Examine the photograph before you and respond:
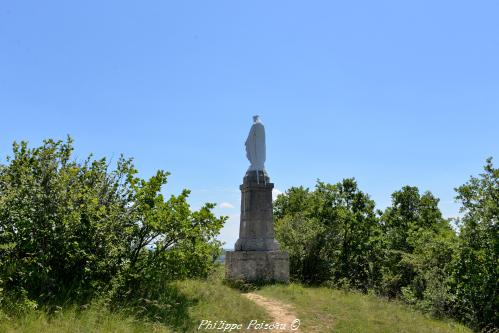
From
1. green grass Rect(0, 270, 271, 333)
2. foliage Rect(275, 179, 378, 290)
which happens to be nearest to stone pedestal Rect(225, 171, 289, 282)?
green grass Rect(0, 270, 271, 333)

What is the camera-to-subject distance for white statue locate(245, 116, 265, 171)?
1436 cm

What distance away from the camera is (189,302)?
345 inches

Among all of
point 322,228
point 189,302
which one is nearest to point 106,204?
point 189,302

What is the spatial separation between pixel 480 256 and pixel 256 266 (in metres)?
6.57

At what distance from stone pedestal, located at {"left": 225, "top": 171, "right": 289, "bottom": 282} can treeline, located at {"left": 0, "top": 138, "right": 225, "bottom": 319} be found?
4297 millimetres

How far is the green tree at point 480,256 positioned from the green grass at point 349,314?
4.59 feet

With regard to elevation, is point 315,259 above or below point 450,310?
above

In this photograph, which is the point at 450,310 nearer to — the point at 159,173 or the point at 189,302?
the point at 189,302

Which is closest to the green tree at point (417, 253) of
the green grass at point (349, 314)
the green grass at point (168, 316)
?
the green grass at point (349, 314)

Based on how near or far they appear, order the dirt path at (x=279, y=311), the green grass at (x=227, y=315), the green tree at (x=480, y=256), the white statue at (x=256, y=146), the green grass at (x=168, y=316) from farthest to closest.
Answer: the white statue at (x=256, y=146) < the green tree at (x=480, y=256) < the dirt path at (x=279, y=311) < the green grass at (x=227, y=315) < the green grass at (x=168, y=316)

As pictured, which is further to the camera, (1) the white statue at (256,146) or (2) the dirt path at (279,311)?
(1) the white statue at (256,146)

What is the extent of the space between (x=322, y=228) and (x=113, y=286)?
10.4 metres

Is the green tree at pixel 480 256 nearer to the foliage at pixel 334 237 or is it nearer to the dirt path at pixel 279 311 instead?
the foliage at pixel 334 237

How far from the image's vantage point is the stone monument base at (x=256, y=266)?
12922mm
